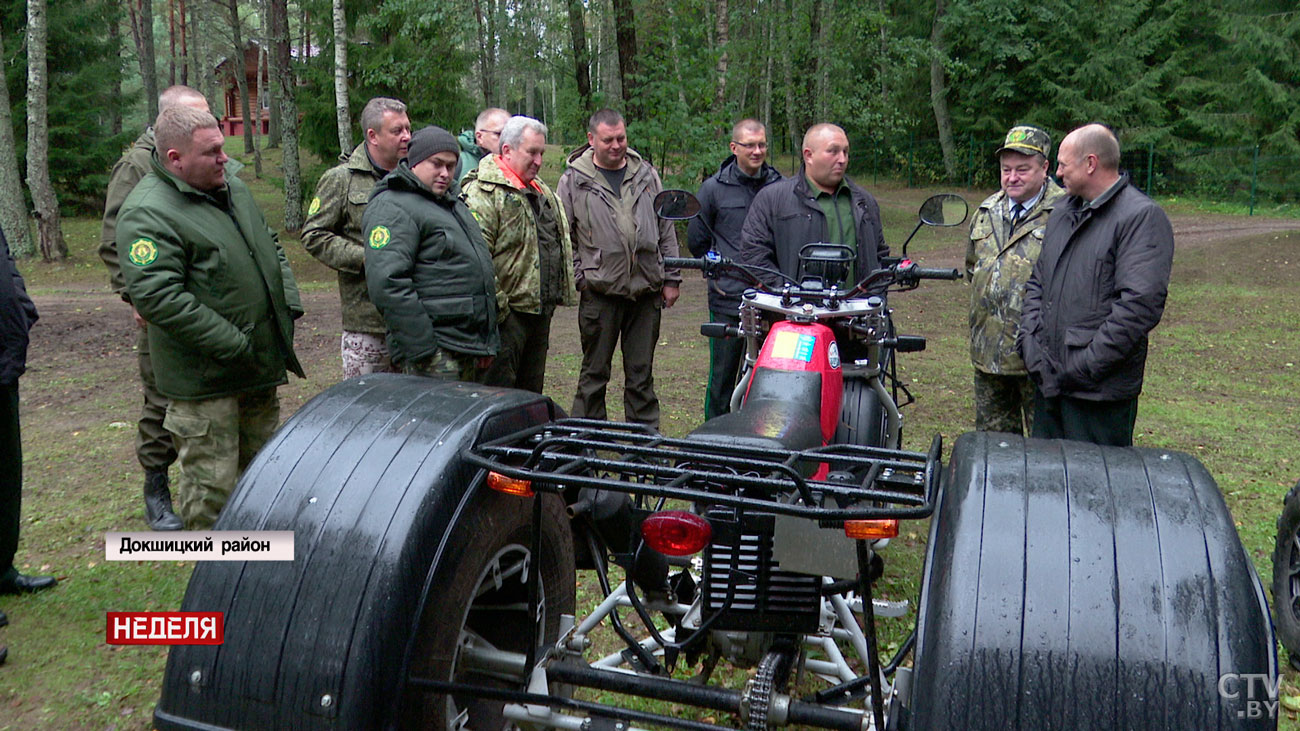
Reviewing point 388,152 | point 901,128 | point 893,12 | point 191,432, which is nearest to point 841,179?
point 388,152

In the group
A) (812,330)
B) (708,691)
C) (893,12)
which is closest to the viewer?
(708,691)

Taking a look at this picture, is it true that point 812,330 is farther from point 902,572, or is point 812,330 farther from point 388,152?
point 388,152

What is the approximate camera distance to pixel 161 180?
3910 mm

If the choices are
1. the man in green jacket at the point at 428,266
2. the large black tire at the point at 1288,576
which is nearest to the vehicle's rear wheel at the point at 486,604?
the man in green jacket at the point at 428,266

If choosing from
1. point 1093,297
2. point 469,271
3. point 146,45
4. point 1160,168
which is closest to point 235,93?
point 146,45

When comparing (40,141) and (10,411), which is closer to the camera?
(10,411)

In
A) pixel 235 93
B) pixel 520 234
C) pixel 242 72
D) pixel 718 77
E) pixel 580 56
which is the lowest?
pixel 520 234

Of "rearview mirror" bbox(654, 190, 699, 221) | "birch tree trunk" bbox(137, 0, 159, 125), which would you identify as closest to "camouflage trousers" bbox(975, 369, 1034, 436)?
"rearview mirror" bbox(654, 190, 699, 221)

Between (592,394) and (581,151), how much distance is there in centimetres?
151

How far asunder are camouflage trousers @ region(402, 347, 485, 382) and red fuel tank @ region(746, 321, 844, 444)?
1422 millimetres

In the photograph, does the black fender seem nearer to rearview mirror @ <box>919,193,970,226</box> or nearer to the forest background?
rearview mirror @ <box>919,193,970,226</box>

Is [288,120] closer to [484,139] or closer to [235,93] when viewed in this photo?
[484,139]

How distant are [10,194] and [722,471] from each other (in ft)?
54.5

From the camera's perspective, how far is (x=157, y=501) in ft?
16.1
